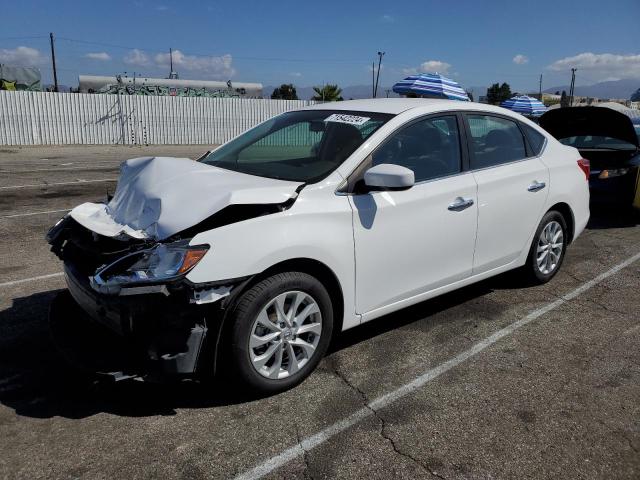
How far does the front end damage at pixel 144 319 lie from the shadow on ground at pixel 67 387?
0.13 metres

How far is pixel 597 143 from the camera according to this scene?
8.55m

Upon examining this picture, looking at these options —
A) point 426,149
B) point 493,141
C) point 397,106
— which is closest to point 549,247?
point 493,141

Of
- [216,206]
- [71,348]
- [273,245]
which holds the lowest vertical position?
[71,348]

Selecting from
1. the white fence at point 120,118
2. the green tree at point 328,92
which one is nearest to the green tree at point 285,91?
the green tree at point 328,92

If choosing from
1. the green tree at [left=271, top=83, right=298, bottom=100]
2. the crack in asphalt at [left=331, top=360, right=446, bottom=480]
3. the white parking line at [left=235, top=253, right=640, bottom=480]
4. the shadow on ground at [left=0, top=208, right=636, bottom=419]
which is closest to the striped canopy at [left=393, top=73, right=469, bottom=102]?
the white parking line at [left=235, top=253, right=640, bottom=480]

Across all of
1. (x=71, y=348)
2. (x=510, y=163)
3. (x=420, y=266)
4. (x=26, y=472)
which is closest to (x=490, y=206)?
(x=510, y=163)

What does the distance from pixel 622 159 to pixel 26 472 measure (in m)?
8.36

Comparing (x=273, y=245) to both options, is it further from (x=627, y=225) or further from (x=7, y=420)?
(x=627, y=225)

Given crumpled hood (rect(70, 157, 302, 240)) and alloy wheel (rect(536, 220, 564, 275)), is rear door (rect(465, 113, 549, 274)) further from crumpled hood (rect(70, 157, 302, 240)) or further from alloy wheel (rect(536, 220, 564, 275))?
crumpled hood (rect(70, 157, 302, 240))

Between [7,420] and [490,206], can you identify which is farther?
[490,206]

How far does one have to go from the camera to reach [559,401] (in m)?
3.24

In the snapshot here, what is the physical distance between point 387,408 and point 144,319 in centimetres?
146

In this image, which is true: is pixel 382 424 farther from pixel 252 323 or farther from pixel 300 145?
pixel 300 145

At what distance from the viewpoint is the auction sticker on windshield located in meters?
3.93
